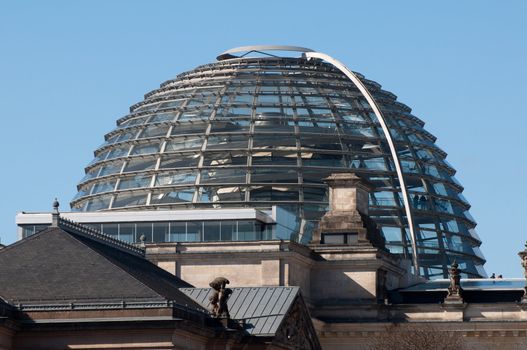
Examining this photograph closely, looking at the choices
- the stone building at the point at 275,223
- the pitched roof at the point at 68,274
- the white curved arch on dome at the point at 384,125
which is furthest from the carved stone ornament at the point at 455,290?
the pitched roof at the point at 68,274

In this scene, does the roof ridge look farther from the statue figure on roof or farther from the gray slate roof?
the statue figure on roof

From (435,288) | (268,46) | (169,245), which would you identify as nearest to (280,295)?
(169,245)

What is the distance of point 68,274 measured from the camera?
304 feet

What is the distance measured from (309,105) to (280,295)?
5006cm

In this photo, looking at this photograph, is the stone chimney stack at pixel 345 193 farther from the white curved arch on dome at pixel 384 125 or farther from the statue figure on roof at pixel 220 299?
the statue figure on roof at pixel 220 299

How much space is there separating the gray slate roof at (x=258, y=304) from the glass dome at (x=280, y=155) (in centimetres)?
3963

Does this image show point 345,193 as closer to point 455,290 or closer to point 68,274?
point 455,290

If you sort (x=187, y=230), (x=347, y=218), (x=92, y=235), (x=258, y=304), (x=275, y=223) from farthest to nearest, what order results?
(x=275, y=223) < (x=187, y=230) < (x=347, y=218) < (x=92, y=235) < (x=258, y=304)

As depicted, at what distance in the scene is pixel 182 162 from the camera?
479ft

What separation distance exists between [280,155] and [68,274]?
54.0 m

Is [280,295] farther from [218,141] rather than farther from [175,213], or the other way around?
[218,141]

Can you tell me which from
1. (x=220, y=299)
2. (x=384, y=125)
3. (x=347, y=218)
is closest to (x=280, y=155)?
(x=384, y=125)

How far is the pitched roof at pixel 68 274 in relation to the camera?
9106 centimetres

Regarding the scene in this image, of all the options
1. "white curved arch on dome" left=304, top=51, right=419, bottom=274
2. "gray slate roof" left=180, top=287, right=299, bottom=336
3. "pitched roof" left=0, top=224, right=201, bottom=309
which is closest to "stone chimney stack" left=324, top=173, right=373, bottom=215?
"white curved arch on dome" left=304, top=51, right=419, bottom=274
